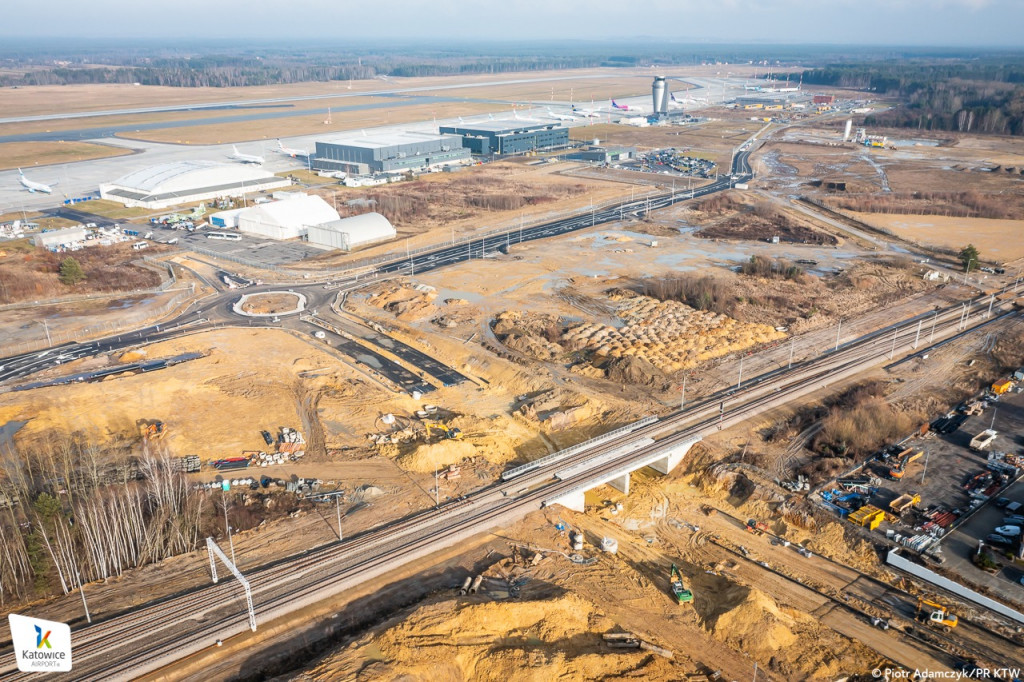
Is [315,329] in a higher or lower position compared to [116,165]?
lower

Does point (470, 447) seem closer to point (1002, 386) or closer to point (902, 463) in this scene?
point (902, 463)

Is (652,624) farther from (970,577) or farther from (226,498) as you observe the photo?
(226,498)

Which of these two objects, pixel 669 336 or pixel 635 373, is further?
pixel 669 336

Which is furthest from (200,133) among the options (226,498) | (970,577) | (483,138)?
(970,577)

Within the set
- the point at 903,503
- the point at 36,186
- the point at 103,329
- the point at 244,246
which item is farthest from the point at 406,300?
the point at 36,186

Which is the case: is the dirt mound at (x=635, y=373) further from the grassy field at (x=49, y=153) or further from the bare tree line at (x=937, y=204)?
the grassy field at (x=49, y=153)

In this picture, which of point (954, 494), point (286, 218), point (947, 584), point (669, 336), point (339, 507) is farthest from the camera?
point (286, 218)

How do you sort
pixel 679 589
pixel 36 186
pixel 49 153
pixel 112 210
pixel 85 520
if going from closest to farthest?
pixel 679 589 < pixel 85 520 < pixel 112 210 < pixel 36 186 < pixel 49 153

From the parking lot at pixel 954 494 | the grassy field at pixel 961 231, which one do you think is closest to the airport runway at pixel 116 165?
the grassy field at pixel 961 231
